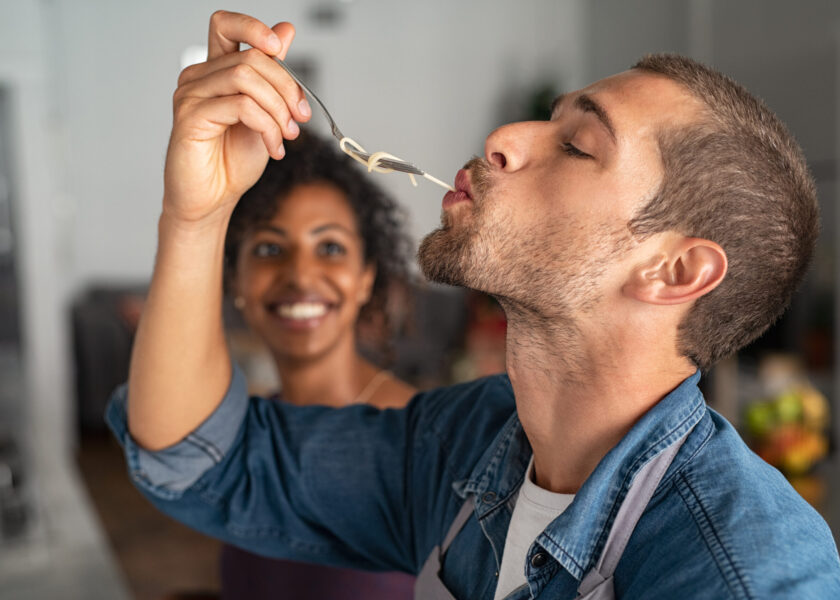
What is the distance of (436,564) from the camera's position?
1087 millimetres

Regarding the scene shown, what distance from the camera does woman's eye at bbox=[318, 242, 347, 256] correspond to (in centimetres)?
177

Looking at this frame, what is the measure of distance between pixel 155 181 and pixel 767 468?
6.18m

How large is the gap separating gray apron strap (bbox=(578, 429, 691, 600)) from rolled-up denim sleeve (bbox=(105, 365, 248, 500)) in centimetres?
63

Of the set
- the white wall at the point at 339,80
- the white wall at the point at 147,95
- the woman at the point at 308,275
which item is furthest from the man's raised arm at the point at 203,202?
the white wall at the point at 339,80

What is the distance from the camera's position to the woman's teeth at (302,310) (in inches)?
66.9

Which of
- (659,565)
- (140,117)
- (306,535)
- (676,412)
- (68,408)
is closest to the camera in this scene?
(659,565)

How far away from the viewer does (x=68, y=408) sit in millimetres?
5074

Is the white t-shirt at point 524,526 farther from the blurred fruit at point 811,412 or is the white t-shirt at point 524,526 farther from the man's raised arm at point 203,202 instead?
the blurred fruit at point 811,412

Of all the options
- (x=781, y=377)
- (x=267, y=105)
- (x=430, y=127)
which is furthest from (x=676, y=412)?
(x=430, y=127)

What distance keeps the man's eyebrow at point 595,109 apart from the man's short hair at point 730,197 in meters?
0.06

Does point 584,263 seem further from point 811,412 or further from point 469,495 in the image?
point 811,412

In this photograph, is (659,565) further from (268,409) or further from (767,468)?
(268,409)

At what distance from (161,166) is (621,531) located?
2.76 m

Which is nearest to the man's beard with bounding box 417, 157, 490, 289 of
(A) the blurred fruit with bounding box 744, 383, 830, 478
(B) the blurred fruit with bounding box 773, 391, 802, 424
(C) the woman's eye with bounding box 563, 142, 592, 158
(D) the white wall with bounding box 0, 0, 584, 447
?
(C) the woman's eye with bounding box 563, 142, 592, 158
